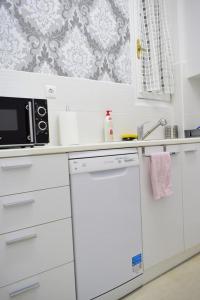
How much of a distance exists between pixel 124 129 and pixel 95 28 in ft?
2.70

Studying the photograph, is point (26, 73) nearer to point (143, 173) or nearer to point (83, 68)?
point (83, 68)

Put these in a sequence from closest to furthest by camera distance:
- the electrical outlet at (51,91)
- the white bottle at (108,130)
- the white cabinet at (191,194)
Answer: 1. the electrical outlet at (51,91)
2. the white cabinet at (191,194)
3. the white bottle at (108,130)

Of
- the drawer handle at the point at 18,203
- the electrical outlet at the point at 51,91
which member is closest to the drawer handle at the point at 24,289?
the drawer handle at the point at 18,203

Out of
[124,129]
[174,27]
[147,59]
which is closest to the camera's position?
[124,129]

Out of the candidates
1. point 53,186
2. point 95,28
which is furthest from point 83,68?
point 53,186

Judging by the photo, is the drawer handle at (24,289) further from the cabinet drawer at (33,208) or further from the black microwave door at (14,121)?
the black microwave door at (14,121)

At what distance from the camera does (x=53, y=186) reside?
41.8 inches

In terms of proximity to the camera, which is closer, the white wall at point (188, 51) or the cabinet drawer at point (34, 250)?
the cabinet drawer at point (34, 250)

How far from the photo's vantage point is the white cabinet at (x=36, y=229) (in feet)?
3.10

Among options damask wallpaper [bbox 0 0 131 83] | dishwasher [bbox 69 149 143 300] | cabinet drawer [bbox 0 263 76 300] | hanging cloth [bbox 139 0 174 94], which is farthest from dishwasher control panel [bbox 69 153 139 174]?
hanging cloth [bbox 139 0 174 94]

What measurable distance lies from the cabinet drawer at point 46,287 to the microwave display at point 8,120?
0.68 m

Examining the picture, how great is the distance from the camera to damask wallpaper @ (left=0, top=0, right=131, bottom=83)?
1484 millimetres

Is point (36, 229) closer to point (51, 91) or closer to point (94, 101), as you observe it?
point (51, 91)

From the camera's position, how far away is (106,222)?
4.01 ft
